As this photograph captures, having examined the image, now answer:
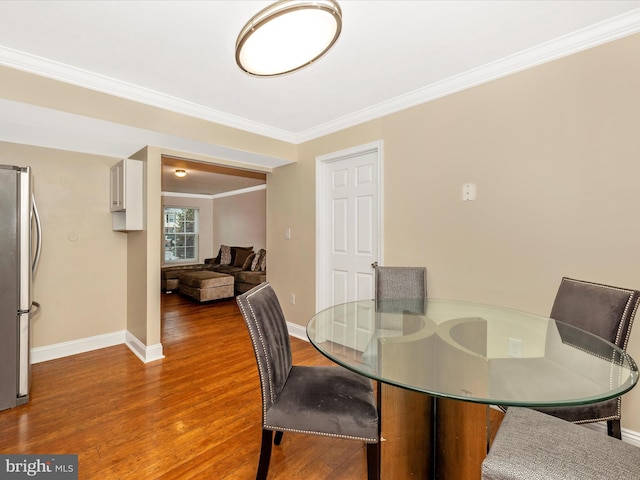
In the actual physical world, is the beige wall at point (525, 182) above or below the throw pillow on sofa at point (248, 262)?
above

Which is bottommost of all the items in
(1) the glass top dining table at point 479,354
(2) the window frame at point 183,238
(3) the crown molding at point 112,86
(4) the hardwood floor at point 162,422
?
(4) the hardwood floor at point 162,422

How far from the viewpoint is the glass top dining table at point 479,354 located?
106cm

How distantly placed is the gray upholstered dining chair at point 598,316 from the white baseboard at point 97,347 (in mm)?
3087

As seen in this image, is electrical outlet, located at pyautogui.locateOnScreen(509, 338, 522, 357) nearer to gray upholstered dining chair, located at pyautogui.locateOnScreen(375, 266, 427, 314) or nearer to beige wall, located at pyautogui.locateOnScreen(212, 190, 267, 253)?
gray upholstered dining chair, located at pyautogui.locateOnScreen(375, 266, 427, 314)

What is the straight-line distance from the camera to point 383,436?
4.26 feet

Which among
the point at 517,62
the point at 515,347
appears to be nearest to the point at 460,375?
the point at 515,347

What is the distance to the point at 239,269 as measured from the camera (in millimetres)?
6398

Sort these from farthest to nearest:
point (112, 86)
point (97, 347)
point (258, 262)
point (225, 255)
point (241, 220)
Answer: point (241, 220), point (225, 255), point (258, 262), point (97, 347), point (112, 86)

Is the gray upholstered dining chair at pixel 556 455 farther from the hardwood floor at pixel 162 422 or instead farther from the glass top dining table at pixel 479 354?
the hardwood floor at pixel 162 422

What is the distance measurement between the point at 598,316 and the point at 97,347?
13.8 feet

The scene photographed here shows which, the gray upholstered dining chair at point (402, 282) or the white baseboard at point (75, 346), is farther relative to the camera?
the white baseboard at point (75, 346)
